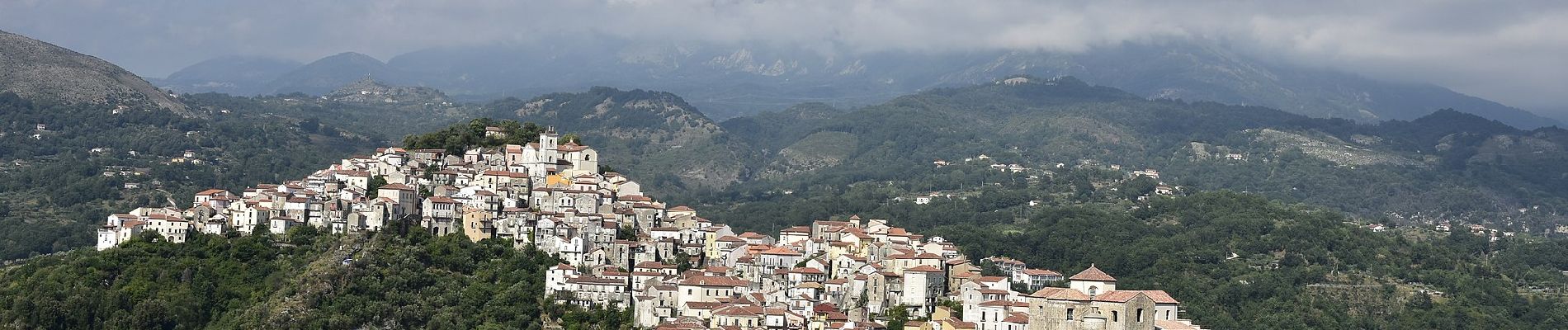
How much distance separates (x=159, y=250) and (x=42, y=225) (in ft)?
108

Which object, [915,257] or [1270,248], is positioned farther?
[1270,248]

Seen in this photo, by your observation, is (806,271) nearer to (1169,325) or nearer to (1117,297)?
(1169,325)

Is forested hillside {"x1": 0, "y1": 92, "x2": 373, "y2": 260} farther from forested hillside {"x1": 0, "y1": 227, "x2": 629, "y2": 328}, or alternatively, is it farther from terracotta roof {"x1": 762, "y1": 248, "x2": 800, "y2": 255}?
terracotta roof {"x1": 762, "y1": 248, "x2": 800, "y2": 255}

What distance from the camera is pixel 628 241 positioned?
6762 centimetres

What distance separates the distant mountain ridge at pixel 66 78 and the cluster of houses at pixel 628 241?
83.3 meters

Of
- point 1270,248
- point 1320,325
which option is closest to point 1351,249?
point 1270,248

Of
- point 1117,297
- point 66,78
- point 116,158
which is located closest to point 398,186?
point 1117,297

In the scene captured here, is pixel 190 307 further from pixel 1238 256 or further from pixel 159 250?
pixel 1238 256

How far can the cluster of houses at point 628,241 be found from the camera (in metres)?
61.1

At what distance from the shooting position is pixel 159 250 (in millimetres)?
67062

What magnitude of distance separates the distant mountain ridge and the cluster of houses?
3279 inches

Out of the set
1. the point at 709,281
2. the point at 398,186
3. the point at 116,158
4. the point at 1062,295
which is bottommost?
the point at 709,281

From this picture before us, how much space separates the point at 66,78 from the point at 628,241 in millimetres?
107263

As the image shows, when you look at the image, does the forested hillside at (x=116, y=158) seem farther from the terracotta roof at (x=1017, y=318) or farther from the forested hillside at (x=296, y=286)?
the terracotta roof at (x=1017, y=318)
